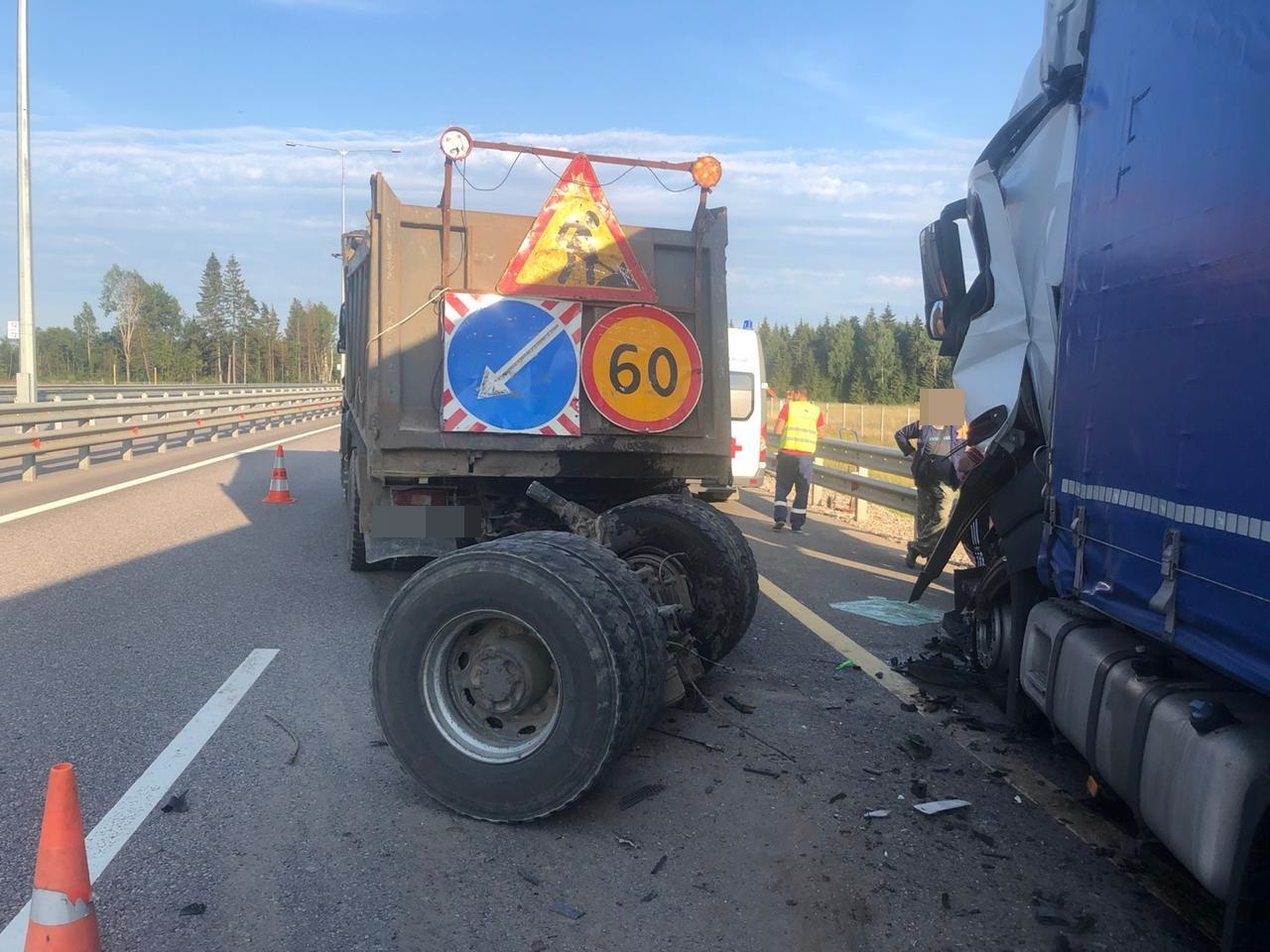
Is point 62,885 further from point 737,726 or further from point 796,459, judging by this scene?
point 796,459

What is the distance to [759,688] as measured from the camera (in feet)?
18.3

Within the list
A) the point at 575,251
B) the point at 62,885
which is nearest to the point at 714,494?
the point at 575,251

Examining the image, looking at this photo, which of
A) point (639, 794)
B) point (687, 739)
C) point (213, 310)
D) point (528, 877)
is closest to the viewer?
point (528, 877)

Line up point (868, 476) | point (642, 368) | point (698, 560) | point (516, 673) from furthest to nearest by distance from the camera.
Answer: point (868, 476) < point (642, 368) < point (698, 560) < point (516, 673)

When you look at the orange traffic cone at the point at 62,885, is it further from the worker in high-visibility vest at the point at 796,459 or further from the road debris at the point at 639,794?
the worker in high-visibility vest at the point at 796,459

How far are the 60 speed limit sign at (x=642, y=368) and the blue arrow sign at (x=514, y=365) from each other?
161 millimetres

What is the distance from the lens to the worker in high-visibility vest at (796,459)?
40.5ft

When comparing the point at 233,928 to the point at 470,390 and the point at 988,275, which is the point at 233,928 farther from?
the point at 988,275

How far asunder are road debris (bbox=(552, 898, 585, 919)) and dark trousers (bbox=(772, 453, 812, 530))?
9389 millimetres

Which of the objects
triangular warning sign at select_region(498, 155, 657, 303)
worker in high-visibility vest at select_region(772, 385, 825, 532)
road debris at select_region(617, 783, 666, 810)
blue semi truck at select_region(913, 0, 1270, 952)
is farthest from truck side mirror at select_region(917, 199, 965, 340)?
worker in high-visibility vest at select_region(772, 385, 825, 532)

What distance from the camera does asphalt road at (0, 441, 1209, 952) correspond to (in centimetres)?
308

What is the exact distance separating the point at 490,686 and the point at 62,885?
1.68 meters

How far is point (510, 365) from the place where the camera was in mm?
6086

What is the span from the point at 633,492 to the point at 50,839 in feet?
15.8
